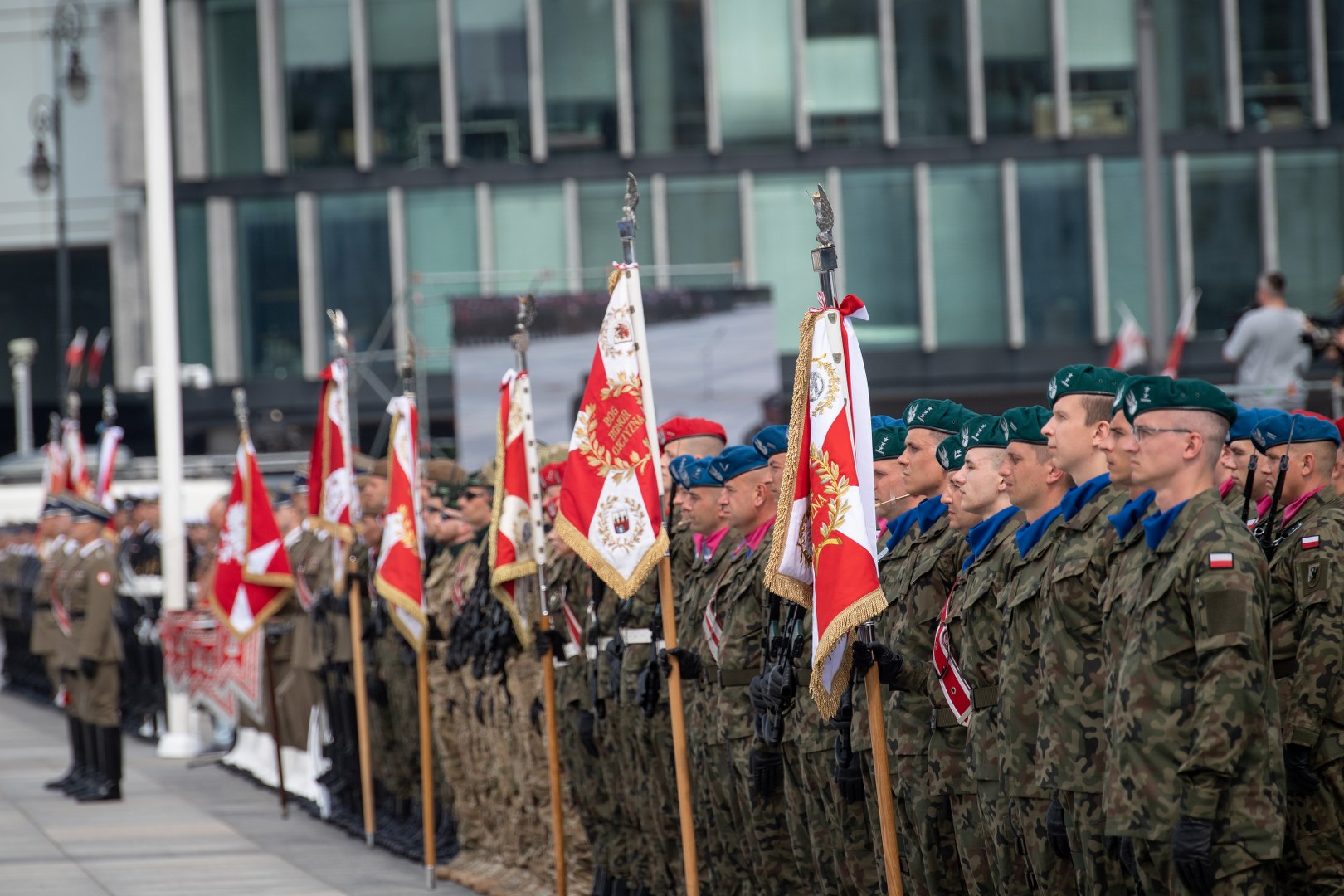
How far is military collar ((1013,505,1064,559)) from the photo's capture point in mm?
5887

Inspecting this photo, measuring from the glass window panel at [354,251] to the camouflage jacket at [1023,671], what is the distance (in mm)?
28491

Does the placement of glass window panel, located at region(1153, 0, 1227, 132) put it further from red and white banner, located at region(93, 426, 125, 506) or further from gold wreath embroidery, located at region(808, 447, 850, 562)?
gold wreath embroidery, located at region(808, 447, 850, 562)

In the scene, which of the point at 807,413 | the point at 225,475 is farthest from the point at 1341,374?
the point at 225,475

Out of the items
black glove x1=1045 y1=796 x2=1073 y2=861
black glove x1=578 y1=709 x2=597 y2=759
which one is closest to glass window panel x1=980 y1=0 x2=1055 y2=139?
black glove x1=578 y1=709 x2=597 y2=759

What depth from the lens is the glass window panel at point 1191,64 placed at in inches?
1300

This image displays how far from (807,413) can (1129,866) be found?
7.56 ft

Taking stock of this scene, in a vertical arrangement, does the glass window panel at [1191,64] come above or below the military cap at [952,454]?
above

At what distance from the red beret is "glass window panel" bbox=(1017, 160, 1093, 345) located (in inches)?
950

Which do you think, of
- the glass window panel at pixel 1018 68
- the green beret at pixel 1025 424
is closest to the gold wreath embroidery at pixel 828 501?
the green beret at pixel 1025 424

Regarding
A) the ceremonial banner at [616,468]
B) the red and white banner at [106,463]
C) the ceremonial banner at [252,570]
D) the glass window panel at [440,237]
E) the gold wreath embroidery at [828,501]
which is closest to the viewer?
the gold wreath embroidery at [828,501]

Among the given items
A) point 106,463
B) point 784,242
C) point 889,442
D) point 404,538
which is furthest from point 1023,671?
point 784,242

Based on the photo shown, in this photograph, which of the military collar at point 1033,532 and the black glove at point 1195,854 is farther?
the military collar at point 1033,532

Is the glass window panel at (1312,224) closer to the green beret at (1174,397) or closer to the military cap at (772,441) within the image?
the military cap at (772,441)

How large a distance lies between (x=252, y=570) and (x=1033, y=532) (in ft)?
30.8
